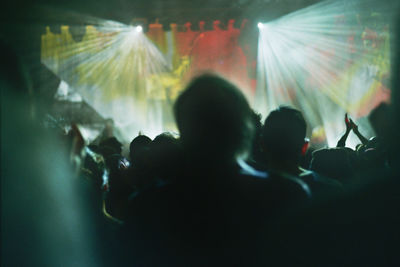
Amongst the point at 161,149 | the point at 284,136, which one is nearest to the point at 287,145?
the point at 284,136

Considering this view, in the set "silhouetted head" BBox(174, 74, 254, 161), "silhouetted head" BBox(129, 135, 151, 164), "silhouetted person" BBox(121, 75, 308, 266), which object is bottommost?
"silhouetted head" BBox(129, 135, 151, 164)

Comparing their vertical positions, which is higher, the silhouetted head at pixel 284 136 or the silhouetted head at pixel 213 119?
the silhouetted head at pixel 213 119

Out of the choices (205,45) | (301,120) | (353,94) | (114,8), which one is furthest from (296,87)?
(301,120)

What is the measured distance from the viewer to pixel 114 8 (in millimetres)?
8297

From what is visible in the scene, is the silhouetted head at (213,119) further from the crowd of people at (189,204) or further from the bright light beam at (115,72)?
the bright light beam at (115,72)

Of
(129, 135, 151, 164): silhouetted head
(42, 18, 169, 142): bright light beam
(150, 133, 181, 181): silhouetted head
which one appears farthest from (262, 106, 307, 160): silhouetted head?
(42, 18, 169, 142): bright light beam

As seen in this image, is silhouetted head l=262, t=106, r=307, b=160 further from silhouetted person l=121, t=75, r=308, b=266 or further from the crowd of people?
silhouetted person l=121, t=75, r=308, b=266

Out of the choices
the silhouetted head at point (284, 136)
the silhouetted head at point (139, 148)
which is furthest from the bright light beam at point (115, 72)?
the silhouetted head at point (284, 136)

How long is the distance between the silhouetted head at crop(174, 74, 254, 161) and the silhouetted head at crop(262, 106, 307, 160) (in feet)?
1.89

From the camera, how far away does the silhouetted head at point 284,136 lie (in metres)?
1.78

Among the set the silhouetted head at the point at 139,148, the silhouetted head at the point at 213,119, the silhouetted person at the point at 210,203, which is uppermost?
the silhouetted head at the point at 213,119

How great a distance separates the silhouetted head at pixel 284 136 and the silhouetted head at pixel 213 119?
0.57m

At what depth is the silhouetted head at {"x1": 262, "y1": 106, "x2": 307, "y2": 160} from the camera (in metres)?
1.78

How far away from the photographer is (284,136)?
1793mm
